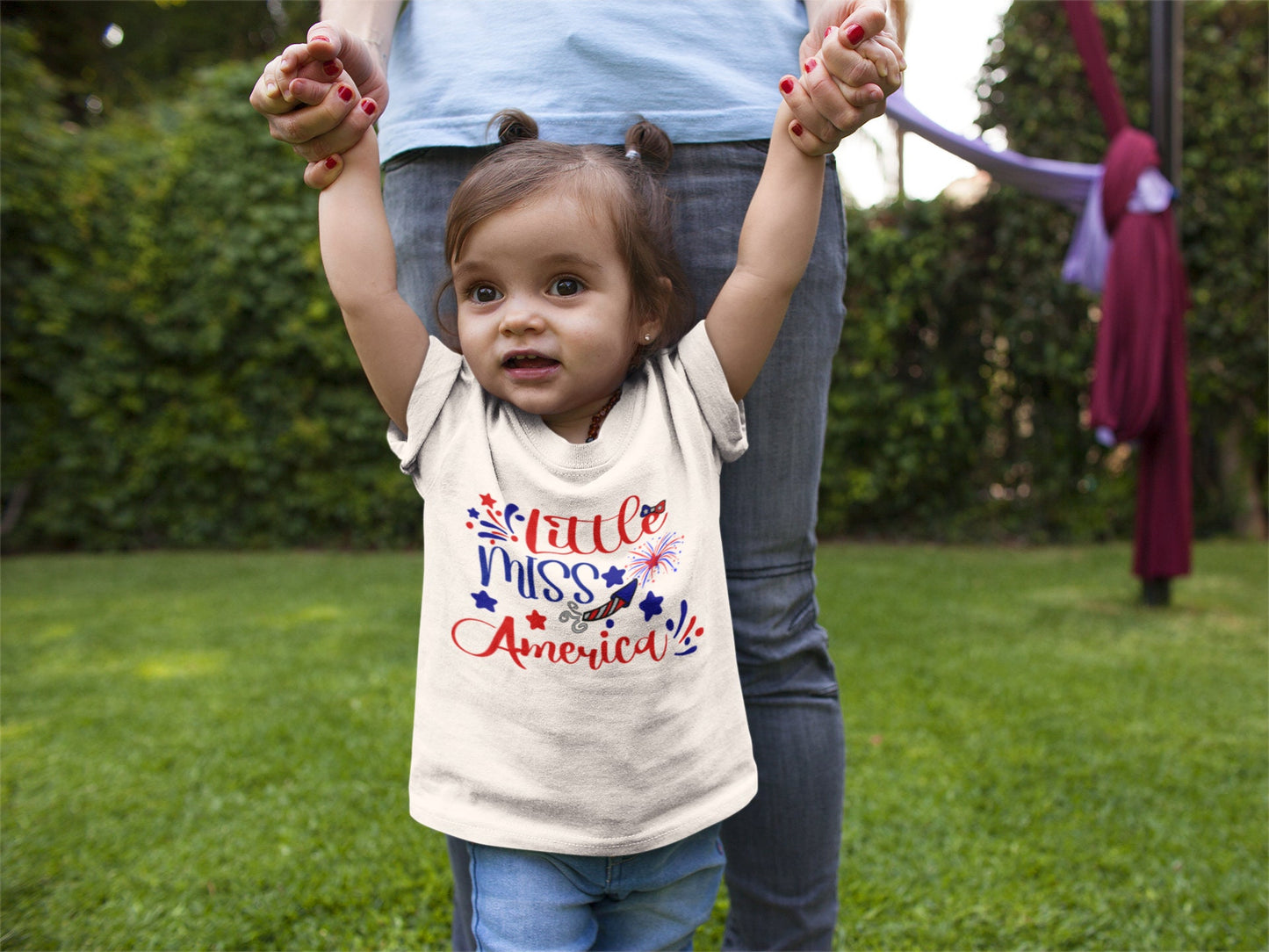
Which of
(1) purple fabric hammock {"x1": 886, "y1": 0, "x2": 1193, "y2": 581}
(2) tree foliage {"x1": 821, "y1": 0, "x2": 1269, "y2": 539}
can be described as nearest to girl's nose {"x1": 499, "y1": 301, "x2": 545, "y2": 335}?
(1) purple fabric hammock {"x1": 886, "y1": 0, "x2": 1193, "y2": 581}

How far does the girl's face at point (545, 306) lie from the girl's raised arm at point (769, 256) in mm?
134

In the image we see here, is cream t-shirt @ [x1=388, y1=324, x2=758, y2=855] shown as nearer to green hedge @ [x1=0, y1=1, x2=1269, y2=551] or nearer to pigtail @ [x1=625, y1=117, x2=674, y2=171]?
pigtail @ [x1=625, y1=117, x2=674, y2=171]

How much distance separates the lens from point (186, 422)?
6793 millimetres

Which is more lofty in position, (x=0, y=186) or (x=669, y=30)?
(x=0, y=186)

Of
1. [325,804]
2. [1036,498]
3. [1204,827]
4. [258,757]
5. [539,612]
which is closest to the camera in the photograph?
[539,612]

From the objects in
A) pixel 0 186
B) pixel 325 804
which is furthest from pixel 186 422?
pixel 325 804

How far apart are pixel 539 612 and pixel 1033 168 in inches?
136

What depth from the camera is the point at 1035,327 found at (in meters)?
6.30

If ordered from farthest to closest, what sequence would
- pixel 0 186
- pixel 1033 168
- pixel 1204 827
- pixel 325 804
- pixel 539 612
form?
pixel 0 186
pixel 1033 168
pixel 325 804
pixel 1204 827
pixel 539 612

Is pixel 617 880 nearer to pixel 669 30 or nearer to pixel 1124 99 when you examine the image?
pixel 669 30

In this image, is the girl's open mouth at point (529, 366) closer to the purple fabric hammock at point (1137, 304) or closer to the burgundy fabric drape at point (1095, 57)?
the purple fabric hammock at point (1137, 304)

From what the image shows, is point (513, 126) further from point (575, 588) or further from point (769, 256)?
point (575, 588)

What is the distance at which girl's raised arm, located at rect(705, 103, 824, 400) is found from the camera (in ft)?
3.65

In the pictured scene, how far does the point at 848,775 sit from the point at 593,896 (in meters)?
1.60
